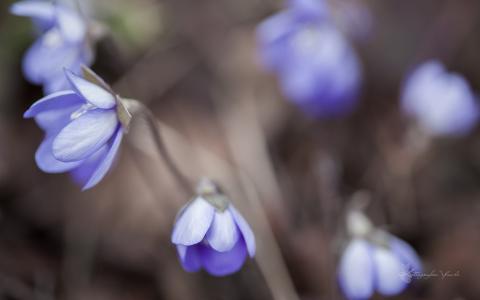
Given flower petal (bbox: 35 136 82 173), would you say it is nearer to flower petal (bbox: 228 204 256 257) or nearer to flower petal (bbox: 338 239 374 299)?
flower petal (bbox: 228 204 256 257)

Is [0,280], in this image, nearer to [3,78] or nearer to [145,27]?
[3,78]

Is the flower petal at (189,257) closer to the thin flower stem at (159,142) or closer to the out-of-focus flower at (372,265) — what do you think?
the thin flower stem at (159,142)

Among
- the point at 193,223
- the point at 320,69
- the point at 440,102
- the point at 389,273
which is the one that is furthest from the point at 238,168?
the point at 193,223

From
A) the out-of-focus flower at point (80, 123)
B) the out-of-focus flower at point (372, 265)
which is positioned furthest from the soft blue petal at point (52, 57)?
the out-of-focus flower at point (372, 265)

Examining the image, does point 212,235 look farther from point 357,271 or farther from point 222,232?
point 357,271

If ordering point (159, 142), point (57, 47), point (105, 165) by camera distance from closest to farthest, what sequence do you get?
1. point (105, 165)
2. point (159, 142)
3. point (57, 47)

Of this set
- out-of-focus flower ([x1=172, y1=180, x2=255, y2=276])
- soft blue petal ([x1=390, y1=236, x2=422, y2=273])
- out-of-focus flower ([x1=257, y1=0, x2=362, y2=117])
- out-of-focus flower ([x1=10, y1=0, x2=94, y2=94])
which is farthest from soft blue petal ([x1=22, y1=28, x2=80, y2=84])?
soft blue petal ([x1=390, y1=236, x2=422, y2=273])

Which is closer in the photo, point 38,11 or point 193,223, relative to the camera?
point 193,223
